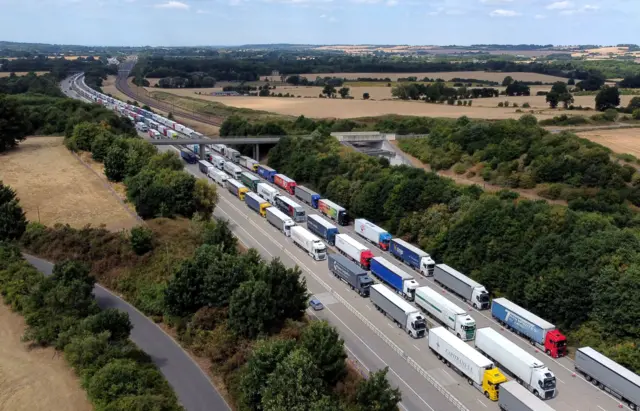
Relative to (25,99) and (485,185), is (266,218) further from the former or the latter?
(25,99)

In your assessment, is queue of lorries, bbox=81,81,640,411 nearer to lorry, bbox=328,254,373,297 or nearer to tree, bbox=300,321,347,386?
lorry, bbox=328,254,373,297

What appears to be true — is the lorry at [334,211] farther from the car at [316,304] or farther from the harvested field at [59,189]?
the harvested field at [59,189]

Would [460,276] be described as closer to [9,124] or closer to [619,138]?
[619,138]

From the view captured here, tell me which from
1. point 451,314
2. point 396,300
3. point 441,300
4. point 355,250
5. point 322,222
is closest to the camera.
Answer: point 451,314

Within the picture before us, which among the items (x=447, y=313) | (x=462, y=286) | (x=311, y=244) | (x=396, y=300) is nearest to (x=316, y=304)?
(x=396, y=300)

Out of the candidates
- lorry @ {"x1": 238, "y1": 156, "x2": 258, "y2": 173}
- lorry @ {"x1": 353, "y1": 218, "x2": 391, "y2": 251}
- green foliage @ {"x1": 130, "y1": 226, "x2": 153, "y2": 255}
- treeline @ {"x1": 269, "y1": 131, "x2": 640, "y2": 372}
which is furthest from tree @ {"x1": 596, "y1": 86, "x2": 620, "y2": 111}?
green foliage @ {"x1": 130, "y1": 226, "x2": 153, "y2": 255}

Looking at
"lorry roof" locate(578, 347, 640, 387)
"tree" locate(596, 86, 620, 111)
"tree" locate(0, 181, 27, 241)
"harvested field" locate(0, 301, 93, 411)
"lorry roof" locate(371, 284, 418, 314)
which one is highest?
"tree" locate(596, 86, 620, 111)
